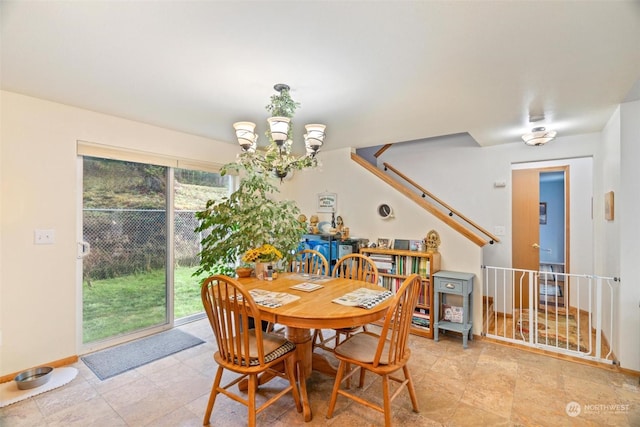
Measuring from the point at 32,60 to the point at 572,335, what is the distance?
5492 millimetres

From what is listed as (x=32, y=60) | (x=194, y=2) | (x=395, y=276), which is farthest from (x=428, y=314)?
(x=32, y=60)

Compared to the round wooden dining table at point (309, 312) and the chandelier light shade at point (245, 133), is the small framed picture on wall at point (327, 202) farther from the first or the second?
the chandelier light shade at point (245, 133)

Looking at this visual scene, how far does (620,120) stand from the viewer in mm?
2504

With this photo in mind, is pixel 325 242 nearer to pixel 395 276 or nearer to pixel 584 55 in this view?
pixel 395 276

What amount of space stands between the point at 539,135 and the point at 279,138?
112 inches

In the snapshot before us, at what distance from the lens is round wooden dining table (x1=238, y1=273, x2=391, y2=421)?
1.67 metres

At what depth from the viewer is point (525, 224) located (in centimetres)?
418

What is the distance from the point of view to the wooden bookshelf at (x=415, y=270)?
326 cm

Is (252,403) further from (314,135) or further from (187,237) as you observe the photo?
(187,237)

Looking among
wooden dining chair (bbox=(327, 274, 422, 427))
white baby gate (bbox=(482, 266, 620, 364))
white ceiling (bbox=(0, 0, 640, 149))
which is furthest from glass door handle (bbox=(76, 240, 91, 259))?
white baby gate (bbox=(482, 266, 620, 364))

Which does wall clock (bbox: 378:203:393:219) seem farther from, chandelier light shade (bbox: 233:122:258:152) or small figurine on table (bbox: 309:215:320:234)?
chandelier light shade (bbox: 233:122:258:152)

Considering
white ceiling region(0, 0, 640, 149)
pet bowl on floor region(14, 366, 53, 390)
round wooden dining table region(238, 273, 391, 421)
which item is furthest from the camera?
pet bowl on floor region(14, 366, 53, 390)

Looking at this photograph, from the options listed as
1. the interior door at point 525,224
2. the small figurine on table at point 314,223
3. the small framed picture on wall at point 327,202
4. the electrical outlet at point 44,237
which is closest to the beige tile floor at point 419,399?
the electrical outlet at point 44,237

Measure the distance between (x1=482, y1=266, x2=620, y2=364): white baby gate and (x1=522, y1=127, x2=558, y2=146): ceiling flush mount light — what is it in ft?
4.63
